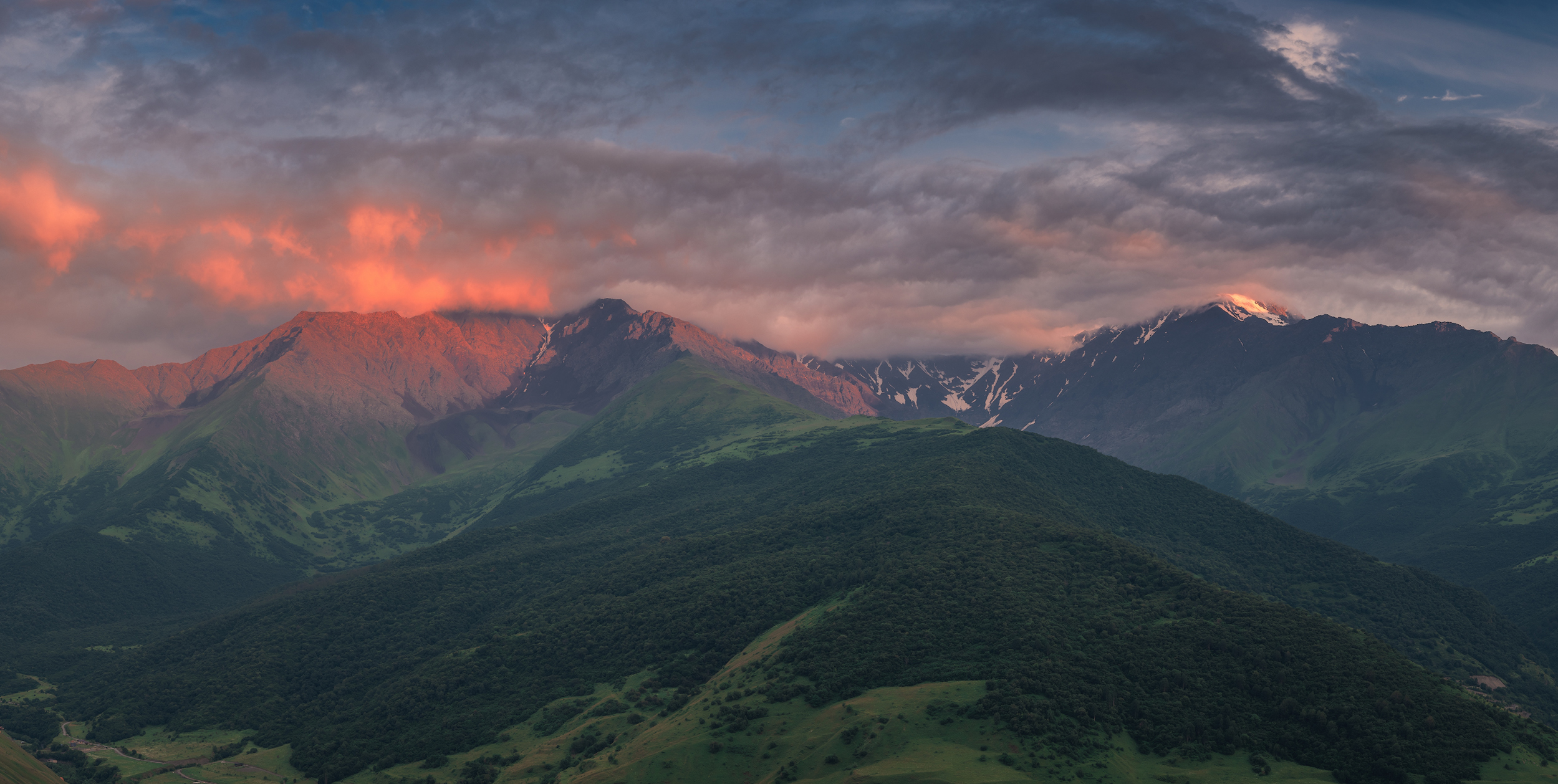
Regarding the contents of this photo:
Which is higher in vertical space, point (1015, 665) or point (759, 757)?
point (1015, 665)

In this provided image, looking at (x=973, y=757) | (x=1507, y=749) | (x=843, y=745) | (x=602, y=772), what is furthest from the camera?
(x=602, y=772)

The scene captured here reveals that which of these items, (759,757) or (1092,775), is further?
(759,757)

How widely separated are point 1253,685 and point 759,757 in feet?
295

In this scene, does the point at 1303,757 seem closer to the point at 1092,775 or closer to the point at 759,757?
the point at 1092,775

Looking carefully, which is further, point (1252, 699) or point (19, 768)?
point (1252, 699)

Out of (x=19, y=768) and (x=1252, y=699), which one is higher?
(x=19, y=768)

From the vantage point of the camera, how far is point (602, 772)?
189 metres

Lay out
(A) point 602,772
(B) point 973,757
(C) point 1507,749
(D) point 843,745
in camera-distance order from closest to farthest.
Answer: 1. (C) point 1507,749
2. (B) point 973,757
3. (D) point 843,745
4. (A) point 602,772

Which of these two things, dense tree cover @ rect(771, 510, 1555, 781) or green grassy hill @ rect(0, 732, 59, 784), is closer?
green grassy hill @ rect(0, 732, 59, 784)

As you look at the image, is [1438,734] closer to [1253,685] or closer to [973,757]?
[1253,685]

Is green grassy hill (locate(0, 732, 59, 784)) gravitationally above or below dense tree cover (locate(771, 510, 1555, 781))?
above

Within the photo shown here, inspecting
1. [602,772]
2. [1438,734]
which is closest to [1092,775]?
[1438,734]

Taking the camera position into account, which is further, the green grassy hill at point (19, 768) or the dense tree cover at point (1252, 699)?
the dense tree cover at point (1252, 699)

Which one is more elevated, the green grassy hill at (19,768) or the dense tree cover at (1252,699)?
the green grassy hill at (19,768)
